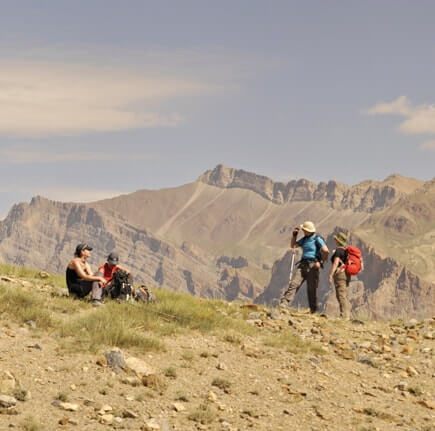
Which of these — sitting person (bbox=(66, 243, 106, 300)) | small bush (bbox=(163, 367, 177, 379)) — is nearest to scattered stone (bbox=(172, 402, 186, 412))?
small bush (bbox=(163, 367, 177, 379))

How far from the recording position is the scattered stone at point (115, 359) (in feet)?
33.6

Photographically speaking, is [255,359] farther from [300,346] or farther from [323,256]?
[323,256]

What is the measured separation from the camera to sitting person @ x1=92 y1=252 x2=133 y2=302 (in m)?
14.3

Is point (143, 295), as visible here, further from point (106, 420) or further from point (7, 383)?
point (106, 420)

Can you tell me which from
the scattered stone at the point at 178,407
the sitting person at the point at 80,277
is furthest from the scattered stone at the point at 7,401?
the sitting person at the point at 80,277

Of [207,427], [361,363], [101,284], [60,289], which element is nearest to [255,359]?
[361,363]

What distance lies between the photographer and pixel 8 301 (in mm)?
12562

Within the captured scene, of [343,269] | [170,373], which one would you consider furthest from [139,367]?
[343,269]

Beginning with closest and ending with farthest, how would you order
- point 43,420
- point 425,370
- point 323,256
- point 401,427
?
point 43,420
point 401,427
point 425,370
point 323,256

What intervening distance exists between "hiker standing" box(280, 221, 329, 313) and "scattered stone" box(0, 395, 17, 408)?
10892 millimetres

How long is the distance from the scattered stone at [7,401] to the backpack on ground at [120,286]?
20.1 ft

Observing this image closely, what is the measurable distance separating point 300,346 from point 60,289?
648 cm

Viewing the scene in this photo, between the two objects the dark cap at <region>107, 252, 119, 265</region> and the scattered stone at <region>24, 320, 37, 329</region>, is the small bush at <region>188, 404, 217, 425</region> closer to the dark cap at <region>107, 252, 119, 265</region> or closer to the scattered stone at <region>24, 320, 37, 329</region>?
the scattered stone at <region>24, 320, 37, 329</region>

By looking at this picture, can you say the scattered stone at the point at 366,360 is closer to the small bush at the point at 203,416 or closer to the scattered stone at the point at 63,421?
the small bush at the point at 203,416
